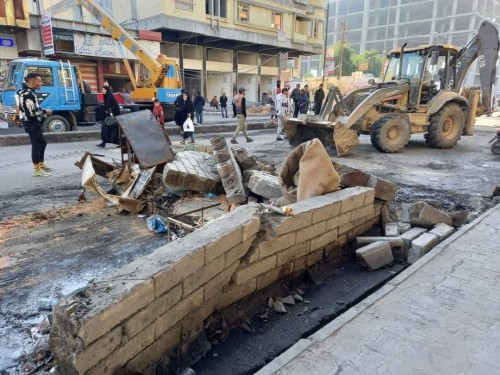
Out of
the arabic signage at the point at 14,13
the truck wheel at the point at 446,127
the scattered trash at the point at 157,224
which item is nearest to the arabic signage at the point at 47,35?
the arabic signage at the point at 14,13

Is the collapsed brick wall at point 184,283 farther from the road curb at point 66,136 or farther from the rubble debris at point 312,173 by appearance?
the road curb at point 66,136

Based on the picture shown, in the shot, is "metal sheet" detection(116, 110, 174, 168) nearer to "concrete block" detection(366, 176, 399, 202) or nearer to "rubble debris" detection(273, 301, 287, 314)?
"concrete block" detection(366, 176, 399, 202)

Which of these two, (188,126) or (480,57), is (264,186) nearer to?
(188,126)

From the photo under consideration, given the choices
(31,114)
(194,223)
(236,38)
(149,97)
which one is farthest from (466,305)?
(236,38)

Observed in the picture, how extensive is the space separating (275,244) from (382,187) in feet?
6.28

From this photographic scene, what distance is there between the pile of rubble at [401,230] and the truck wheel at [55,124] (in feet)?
36.9

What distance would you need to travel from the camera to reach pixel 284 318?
291 centimetres

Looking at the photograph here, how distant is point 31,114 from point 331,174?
5.82 meters

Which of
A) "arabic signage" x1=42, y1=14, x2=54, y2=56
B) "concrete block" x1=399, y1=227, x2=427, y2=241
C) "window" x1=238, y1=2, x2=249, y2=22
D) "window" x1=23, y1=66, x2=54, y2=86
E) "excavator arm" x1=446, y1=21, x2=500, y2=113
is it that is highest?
"window" x1=238, y1=2, x2=249, y2=22

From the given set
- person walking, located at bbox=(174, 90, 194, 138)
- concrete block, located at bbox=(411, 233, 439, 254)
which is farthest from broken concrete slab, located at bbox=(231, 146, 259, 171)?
person walking, located at bbox=(174, 90, 194, 138)

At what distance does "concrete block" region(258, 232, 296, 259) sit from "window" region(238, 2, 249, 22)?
99.3 ft

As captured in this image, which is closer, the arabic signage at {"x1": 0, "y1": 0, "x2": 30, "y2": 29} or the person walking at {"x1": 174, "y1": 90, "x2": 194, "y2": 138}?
the person walking at {"x1": 174, "y1": 90, "x2": 194, "y2": 138}

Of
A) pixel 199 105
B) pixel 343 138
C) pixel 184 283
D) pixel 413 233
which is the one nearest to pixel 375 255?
pixel 413 233

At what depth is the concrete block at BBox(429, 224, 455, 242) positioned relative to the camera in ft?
13.1
